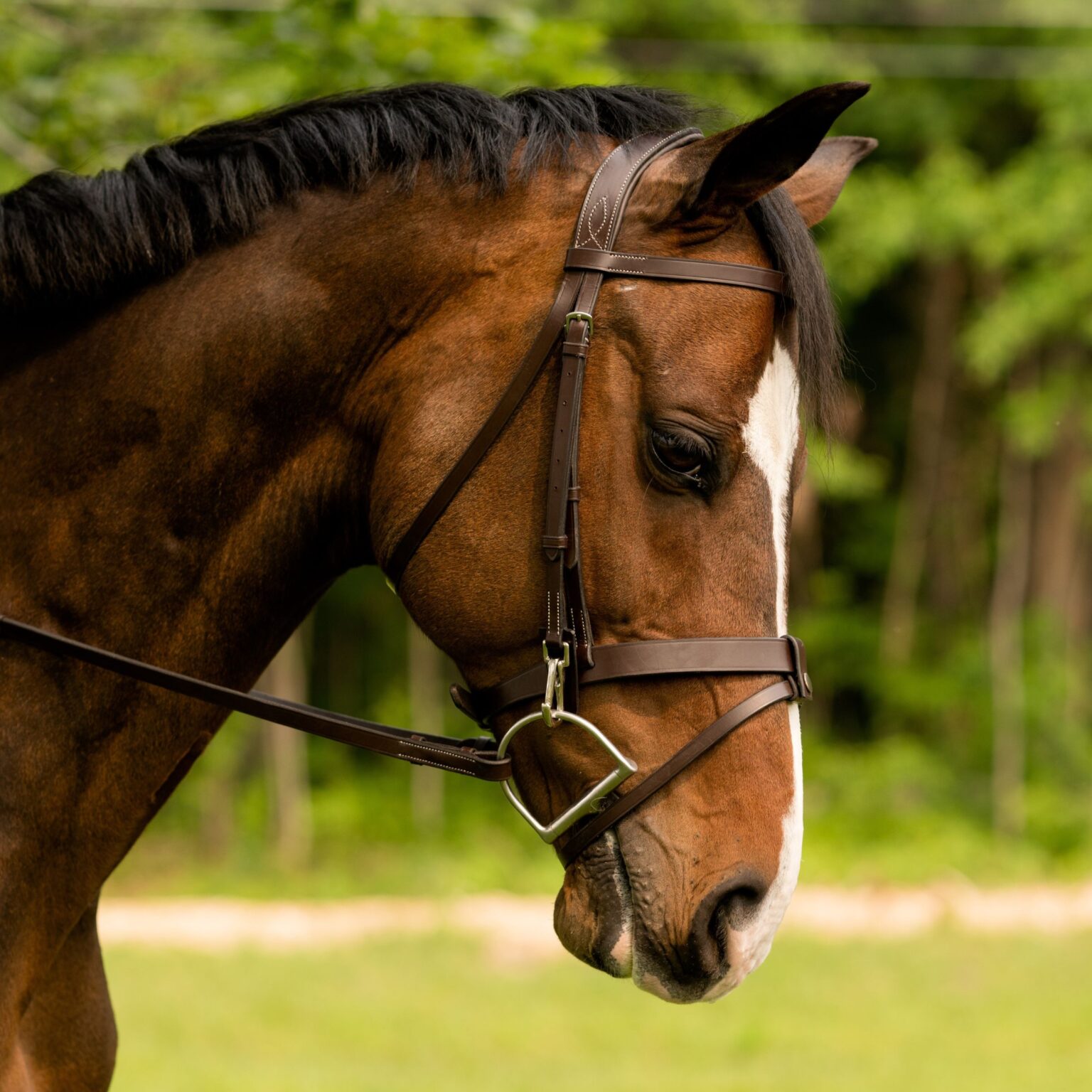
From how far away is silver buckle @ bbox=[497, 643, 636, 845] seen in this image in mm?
1992

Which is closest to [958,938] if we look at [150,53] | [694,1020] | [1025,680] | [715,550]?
[694,1020]

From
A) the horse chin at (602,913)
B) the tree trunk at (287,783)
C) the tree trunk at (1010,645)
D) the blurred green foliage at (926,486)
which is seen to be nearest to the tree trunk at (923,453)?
the blurred green foliage at (926,486)

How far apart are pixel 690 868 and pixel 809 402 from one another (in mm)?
797

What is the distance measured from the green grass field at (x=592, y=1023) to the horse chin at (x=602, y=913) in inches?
190

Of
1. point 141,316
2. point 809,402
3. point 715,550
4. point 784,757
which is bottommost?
point 784,757

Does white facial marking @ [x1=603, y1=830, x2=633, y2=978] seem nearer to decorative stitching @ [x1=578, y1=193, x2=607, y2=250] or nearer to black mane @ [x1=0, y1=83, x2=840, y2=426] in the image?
black mane @ [x1=0, y1=83, x2=840, y2=426]

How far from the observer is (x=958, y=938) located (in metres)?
9.98

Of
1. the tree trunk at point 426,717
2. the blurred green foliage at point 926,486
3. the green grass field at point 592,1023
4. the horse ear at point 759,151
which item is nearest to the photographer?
the horse ear at point 759,151

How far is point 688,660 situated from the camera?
1.99 m

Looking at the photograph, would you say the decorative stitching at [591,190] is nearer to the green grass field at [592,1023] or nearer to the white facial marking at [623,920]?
the white facial marking at [623,920]

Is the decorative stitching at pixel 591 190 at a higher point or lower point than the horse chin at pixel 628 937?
higher

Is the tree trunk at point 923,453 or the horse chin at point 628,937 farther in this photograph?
the tree trunk at point 923,453

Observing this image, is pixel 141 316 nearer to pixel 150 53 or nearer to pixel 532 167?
pixel 532 167

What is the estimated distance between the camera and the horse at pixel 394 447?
2016mm
